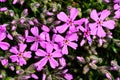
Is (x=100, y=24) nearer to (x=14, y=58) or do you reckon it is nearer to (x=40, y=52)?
(x=40, y=52)

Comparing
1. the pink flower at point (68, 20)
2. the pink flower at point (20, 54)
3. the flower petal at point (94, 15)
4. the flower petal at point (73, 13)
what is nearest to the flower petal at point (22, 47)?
the pink flower at point (20, 54)

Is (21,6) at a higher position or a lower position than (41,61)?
higher

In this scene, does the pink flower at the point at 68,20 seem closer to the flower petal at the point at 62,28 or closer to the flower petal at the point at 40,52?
the flower petal at the point at 62,28

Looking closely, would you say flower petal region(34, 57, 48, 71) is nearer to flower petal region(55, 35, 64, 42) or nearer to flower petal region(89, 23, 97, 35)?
flower petal region(55, 35, 64, 42)

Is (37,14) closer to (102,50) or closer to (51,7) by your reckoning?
(51,7)

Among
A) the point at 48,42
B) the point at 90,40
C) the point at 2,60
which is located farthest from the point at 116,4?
the point at 2,60

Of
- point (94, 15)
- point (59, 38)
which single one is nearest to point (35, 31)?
point (59, 38)

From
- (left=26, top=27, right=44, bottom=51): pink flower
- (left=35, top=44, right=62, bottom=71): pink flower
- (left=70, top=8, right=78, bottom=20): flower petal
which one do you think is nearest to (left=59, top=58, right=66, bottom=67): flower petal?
(left=35, top=44, right=62, bottom=71): pink flower
